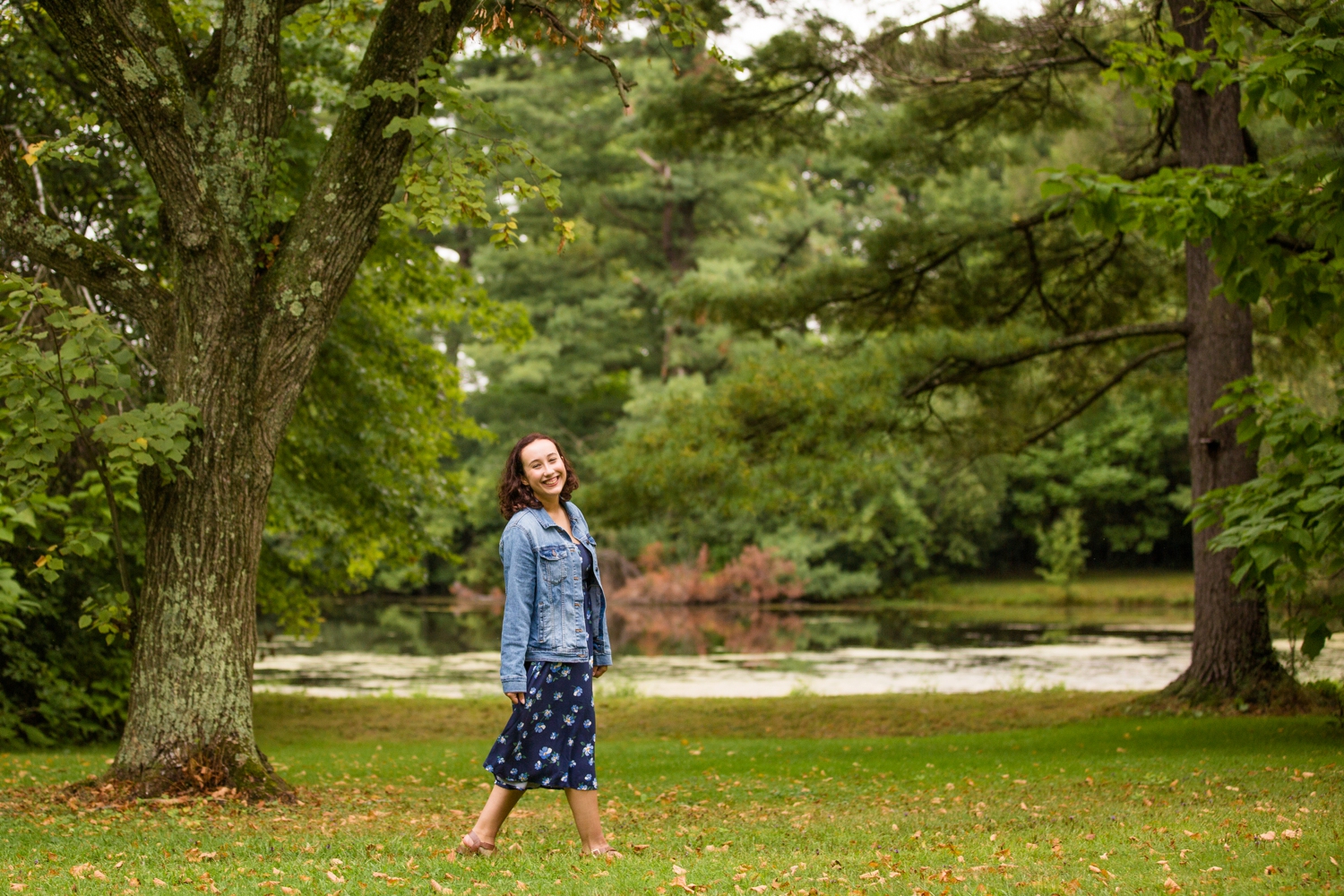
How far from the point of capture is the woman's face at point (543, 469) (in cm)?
466

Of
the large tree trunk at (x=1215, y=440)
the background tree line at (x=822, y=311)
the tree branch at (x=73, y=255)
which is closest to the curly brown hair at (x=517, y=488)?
the background tree line at (x=822, y=311)

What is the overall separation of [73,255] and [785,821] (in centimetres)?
454

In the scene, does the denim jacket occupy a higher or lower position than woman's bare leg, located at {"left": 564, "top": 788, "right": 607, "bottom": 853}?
higher

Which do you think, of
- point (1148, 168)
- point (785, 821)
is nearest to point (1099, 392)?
point (1148, 168)

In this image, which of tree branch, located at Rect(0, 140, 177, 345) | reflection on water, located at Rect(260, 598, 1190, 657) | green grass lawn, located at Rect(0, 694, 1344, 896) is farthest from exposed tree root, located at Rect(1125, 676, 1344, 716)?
reflection on water, located at Rect(260, 598, 1190, 657)

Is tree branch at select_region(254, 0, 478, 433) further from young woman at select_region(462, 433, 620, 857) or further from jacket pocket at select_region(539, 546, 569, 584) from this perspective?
jacket pocket at select_region(539, 546, 569, 584)

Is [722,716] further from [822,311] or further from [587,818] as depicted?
[587,818]

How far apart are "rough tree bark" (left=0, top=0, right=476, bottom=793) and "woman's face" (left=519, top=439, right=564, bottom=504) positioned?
7.18 feet

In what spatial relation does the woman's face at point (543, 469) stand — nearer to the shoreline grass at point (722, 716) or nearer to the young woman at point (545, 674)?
the young woman at point (545, 674)

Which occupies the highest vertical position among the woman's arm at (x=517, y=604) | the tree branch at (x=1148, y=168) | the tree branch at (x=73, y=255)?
the tree branch at (x=1148, y=168)

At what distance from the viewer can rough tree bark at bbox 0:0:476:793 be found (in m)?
6.04

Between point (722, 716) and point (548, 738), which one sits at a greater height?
point (548, 738)

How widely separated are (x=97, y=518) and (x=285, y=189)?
3.46 metres

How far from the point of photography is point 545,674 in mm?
4551
